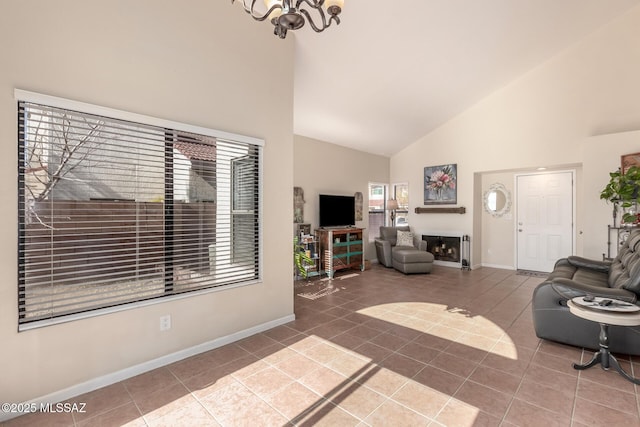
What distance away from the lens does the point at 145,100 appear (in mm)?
2398

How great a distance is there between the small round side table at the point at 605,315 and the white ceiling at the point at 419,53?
3.29 m

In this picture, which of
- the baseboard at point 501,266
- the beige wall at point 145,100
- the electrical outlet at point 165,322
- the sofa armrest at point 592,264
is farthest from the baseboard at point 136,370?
the baseboard at point 501,266

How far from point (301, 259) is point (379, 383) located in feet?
10.9

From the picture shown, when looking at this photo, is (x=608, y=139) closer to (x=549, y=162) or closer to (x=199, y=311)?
(x=549, y=162)

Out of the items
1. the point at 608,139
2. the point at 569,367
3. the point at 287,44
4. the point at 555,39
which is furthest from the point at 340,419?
the point at 555,39

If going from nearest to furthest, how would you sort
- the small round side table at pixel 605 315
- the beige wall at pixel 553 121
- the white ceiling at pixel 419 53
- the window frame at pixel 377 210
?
1. the small round side table at pixel 605 315
2. the white ceiling at pixel 419 53
3. the beige wall at pixel 553 121
4. the window frame at pixel 377 210

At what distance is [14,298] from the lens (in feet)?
6.23

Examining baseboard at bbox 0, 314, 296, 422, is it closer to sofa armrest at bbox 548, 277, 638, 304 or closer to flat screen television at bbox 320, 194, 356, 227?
sofa armrest at bbox 548, 277, 638, 304

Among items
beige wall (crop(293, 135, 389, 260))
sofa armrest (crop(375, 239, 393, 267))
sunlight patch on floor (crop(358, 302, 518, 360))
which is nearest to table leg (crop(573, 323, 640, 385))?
sunlight patch on floor (crop(358, 302, 518, 360))

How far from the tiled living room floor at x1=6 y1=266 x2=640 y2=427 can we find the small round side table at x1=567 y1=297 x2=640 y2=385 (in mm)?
81

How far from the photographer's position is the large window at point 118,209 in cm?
198

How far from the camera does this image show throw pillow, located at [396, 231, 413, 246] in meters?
6.65

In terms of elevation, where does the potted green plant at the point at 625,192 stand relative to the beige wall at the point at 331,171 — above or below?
below

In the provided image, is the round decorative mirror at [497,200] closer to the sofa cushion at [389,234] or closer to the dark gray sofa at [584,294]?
the sofa cushion at [389,234]
